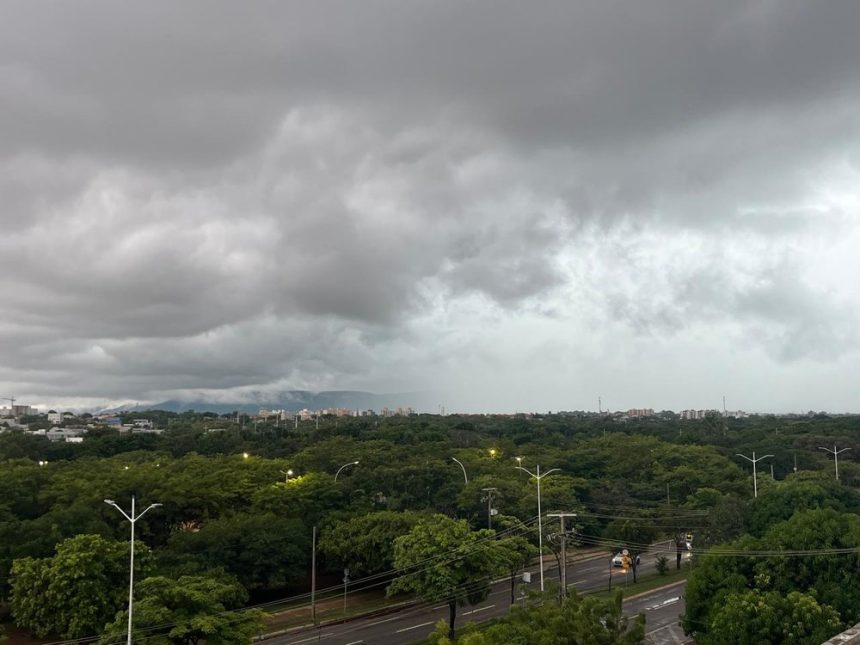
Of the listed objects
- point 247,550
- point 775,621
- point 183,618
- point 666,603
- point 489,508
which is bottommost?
point 666,603

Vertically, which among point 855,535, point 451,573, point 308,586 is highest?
point 855,535

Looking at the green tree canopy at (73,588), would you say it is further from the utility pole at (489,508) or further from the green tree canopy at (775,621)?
the green tree canopy at (775,621)

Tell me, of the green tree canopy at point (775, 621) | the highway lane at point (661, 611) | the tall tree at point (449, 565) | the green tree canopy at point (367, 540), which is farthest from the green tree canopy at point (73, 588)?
the green tree canopy at point (775, 621)

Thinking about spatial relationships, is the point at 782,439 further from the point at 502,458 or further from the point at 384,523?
the point at 384,523

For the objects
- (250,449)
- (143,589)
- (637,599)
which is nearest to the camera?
(143,589)

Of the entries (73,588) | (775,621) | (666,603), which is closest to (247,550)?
(73,588)

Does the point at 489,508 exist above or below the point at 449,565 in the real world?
above

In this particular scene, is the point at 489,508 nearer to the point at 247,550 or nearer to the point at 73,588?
the point at 247,550

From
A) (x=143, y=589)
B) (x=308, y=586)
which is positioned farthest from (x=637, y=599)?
(x=143, y=589)

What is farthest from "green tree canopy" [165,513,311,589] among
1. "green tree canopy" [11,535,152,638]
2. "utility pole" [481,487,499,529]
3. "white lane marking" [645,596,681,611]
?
"white lane marking" [645,596,681,611]
